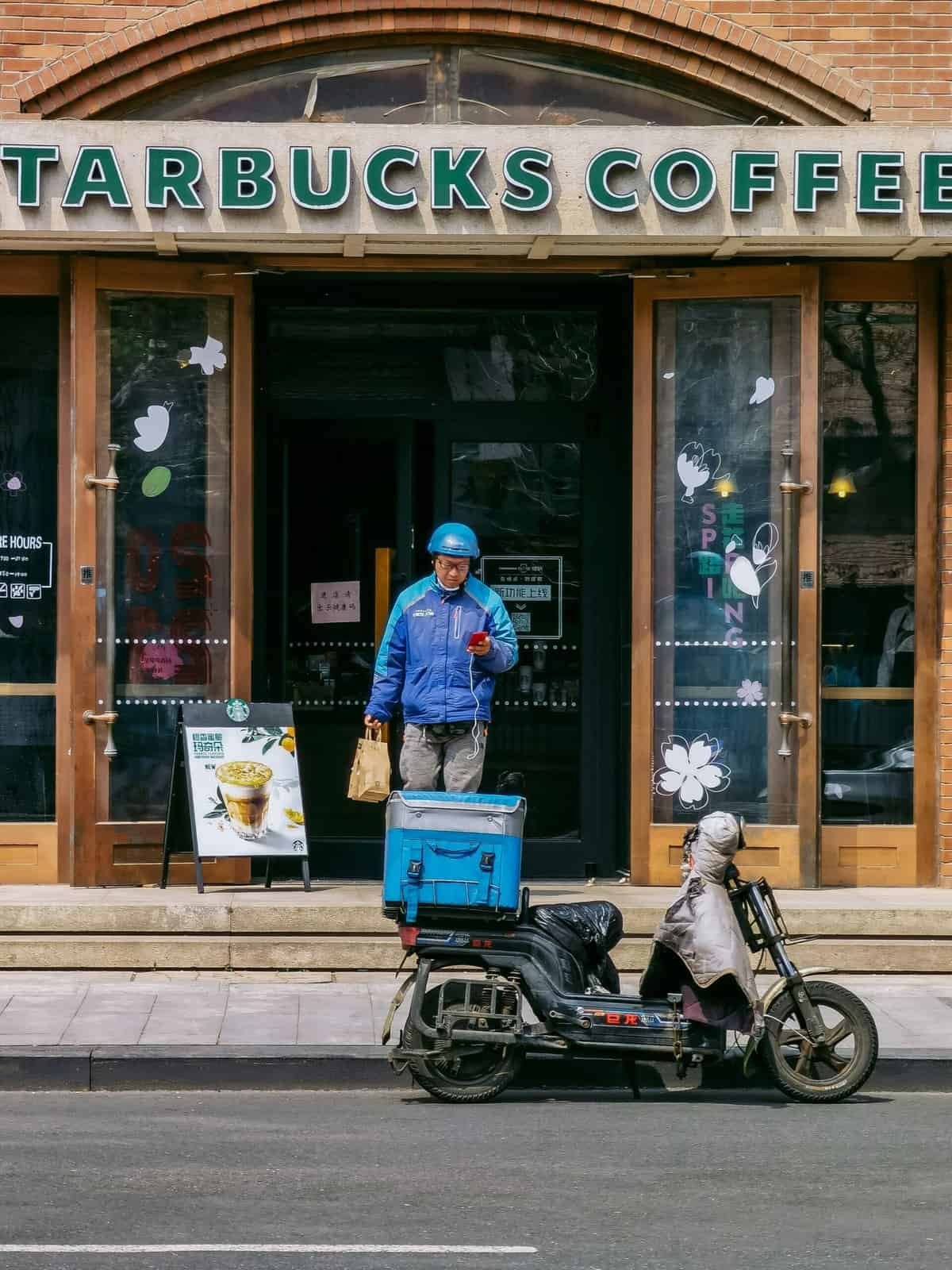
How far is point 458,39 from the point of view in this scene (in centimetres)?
1102

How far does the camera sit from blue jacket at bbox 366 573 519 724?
984 cm

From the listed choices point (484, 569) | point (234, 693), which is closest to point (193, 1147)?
point (234, 693)

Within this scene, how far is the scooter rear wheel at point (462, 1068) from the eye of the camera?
7680mm

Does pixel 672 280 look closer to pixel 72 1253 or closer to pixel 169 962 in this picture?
pixel 169 962

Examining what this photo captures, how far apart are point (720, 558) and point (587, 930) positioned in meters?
3.69

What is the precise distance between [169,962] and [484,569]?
10.1 ft

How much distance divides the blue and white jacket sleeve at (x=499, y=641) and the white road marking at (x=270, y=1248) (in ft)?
14.3

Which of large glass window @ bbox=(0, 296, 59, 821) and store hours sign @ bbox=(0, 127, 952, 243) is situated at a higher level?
store hours sign @ bbox=(0, 127, 952, 243)

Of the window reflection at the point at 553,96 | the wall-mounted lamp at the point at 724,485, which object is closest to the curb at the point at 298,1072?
the wall-mounted lamp at the point at 724,485

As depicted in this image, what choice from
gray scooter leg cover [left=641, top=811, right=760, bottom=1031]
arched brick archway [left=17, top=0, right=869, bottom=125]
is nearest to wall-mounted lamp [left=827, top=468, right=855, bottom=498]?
arched brick archway [left=17, top=0, right=869, bottom=125]

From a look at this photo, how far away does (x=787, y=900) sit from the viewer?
1063cm

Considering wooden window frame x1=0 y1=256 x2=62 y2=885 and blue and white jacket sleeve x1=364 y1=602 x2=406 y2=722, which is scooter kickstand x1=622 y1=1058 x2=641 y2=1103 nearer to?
blue and white jacket sleeve x1=364 y1=602 x2=406 y2=722

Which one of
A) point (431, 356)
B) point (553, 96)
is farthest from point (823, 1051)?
point (553, 96)

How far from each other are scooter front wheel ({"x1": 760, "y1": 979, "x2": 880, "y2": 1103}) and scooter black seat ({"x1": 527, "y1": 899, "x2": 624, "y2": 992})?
72 centimetres
